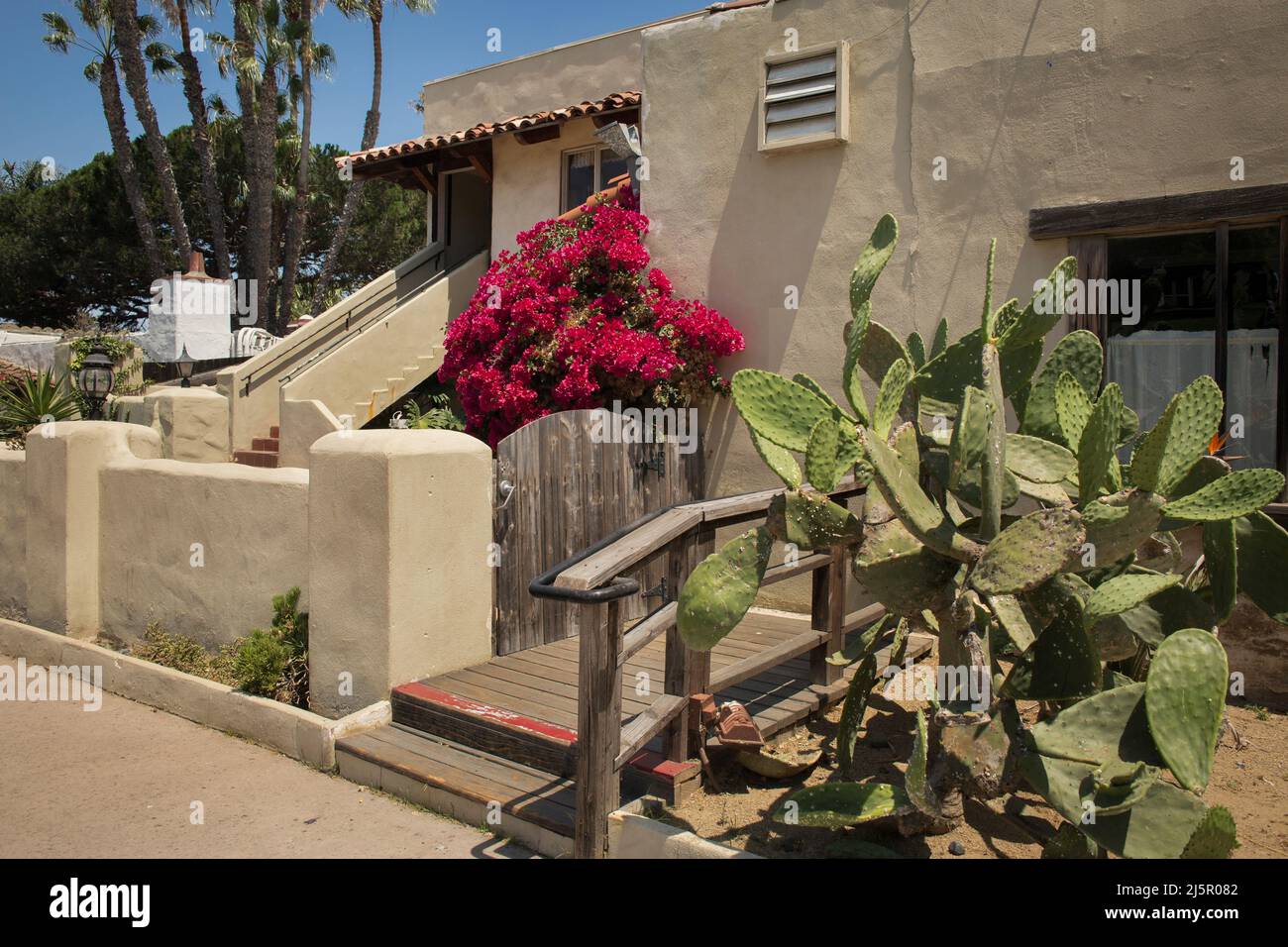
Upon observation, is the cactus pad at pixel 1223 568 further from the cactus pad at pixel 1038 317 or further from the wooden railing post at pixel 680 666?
the wooden railing post at pixel 680 666

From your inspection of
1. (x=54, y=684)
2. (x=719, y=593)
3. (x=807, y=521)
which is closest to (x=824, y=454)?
(x=807, y=521)

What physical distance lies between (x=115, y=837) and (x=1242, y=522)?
5.41 metres

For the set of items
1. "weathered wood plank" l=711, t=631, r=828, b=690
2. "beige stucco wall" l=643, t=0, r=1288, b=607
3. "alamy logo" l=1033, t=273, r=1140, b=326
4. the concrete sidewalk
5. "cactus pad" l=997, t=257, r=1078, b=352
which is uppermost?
"beige stucco wall" l=643, t=0, r=1288, b=607

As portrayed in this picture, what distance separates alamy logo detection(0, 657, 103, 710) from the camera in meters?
7.29

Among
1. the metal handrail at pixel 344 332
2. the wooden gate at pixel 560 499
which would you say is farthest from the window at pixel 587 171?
the wooden gate at pixel 560 499

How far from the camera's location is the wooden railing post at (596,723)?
4.05 meters

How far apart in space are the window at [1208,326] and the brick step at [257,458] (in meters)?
9.89

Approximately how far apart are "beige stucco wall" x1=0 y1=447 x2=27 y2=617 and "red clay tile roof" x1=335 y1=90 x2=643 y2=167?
6710mm

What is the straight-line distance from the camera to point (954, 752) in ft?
11.4

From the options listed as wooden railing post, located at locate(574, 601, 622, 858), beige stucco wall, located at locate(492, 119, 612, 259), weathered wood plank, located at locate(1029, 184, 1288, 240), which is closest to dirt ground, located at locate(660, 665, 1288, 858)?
wooden railing post, located at locate(574, 601, 622, 858)

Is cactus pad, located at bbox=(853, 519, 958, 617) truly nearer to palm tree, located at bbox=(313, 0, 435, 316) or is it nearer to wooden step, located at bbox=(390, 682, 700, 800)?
wooden step, located at bbox=(390, 682, 700, 800)

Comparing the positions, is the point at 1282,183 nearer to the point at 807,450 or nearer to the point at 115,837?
the point at 807,450

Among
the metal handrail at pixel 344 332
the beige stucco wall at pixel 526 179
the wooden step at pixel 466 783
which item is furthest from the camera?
the metal handrail at pixel 344 332

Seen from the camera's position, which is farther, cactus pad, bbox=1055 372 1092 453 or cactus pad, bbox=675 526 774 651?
cactus pad, bbox=1055 372 1092 453
